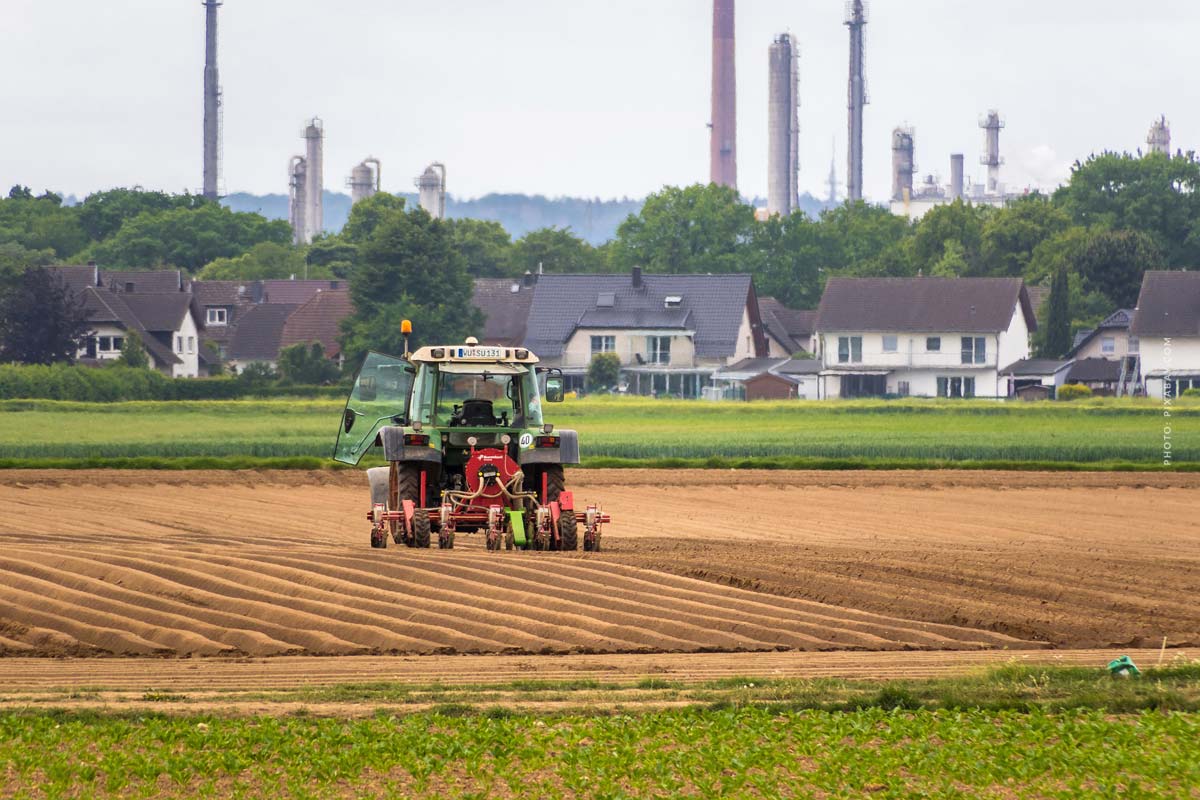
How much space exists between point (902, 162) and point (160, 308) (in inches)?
3619

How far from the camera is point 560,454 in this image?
18.7m

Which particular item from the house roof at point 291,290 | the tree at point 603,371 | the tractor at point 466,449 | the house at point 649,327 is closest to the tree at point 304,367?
the tree at point 603,371

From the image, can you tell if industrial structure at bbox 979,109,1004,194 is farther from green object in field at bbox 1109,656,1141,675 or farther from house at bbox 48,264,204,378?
green object in field at bbox 1109,656,1141,675

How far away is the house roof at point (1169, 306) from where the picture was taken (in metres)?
73.1

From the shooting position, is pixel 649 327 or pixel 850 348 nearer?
pixel 850 348

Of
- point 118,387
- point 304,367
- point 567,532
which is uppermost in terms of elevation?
point 304,367

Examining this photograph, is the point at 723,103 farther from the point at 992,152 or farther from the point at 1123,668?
the point at 1123,668

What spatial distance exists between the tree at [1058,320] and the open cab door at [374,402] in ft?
214

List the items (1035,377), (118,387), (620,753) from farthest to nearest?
(1035,377) → (118,387) → (620,753)

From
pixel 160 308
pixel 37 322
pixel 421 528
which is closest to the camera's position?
pixel 421 528

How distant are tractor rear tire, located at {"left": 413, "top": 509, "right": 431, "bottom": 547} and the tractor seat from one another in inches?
57.0

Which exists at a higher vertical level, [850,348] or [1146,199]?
[1146,199]

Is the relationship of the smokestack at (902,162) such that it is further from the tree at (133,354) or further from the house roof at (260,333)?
the tree at (133,354)

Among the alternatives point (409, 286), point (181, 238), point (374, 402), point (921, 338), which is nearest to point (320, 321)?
point (409, 286)
